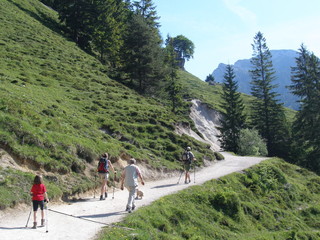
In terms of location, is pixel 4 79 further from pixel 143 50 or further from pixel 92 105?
pixel 143 50

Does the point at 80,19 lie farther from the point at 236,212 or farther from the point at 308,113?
the point at 236,212

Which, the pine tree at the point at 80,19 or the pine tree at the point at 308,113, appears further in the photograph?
the pine tree at the point at 80,19

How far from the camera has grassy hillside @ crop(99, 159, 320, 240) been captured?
41.2ft

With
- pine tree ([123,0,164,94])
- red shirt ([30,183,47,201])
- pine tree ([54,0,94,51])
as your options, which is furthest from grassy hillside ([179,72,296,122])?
red shirt ([30,183,47,201])

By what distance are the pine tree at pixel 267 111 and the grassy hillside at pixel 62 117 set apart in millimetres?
25915

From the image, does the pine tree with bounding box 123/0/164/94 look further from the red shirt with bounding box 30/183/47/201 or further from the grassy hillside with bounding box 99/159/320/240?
the red shirt with bounding box 30/183/47/201

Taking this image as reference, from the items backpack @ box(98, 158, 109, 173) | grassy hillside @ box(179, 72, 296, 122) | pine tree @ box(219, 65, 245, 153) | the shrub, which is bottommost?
backpack @ box(98, 158, 109, 173)

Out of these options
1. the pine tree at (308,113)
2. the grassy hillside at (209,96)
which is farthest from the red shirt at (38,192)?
the grassy hillside at (209,96)

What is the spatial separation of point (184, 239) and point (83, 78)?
31.6 m

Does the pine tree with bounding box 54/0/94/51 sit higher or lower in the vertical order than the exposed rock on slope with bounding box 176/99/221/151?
higher

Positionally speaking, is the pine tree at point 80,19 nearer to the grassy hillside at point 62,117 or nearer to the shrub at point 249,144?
the grassy hillside at point 62,117

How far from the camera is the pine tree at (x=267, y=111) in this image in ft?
175

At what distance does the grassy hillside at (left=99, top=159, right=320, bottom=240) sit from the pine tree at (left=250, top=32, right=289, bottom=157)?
81.8ft

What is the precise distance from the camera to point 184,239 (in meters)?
12.6
